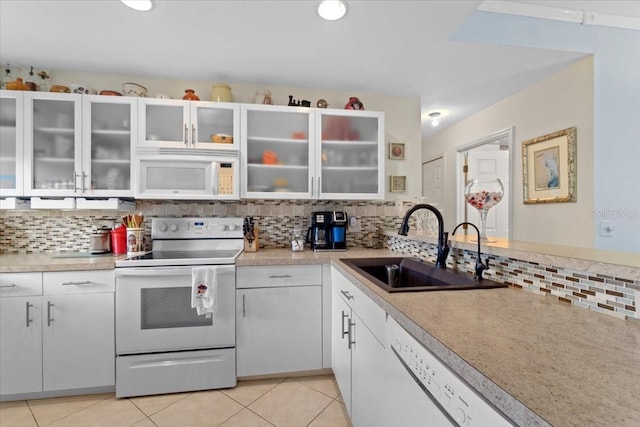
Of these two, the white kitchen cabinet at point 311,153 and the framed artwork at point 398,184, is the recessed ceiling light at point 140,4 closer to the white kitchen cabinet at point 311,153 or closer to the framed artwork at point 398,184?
the white kitchen cabinet at point 311,153

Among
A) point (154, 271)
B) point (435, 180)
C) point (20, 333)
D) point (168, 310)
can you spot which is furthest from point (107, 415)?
point (435, 180)

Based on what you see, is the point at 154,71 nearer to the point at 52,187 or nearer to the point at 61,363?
the point at 52,187

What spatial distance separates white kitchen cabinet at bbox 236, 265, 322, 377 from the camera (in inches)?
77.6

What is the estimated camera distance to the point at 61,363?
5.91 feet

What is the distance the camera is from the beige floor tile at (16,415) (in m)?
1.62

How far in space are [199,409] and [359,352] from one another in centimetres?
110

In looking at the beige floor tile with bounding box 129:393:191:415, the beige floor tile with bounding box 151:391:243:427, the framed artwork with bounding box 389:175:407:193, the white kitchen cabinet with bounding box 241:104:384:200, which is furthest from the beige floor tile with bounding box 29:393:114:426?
the framed artwork with bounding box 389:175:407:193

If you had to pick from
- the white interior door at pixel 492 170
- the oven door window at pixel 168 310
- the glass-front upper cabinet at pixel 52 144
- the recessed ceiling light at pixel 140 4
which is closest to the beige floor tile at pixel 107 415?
the oven door window at pixel 168 310

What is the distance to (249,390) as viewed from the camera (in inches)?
76.0

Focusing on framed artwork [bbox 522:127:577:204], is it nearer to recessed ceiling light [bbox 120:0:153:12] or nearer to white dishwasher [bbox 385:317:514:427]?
white dishwasher [bbox 385:317:514:427]

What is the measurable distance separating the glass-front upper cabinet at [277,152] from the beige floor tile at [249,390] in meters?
1.31

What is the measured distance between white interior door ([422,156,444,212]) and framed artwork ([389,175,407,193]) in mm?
1300

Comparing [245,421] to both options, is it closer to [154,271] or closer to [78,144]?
[154,271]

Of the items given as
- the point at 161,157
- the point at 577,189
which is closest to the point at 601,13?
the point at 577,189
